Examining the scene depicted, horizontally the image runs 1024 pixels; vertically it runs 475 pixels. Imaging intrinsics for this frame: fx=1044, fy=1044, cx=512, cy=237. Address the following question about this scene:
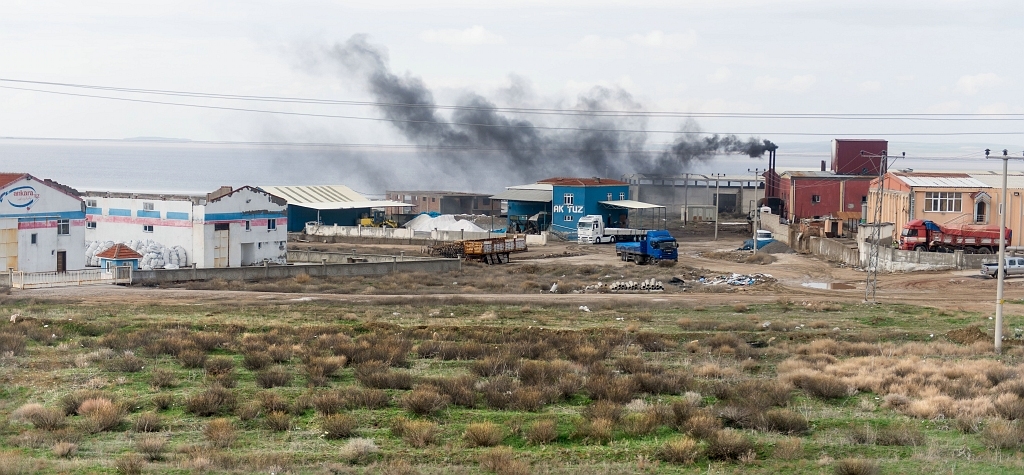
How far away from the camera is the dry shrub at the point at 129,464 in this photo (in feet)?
43.6

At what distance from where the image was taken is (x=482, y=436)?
15102 millimetres

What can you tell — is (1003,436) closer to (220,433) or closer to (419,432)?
(419,432)

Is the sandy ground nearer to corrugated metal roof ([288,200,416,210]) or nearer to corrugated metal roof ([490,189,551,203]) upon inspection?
corrugated metal roof ([490,189,551,203])

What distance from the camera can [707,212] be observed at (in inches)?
4080

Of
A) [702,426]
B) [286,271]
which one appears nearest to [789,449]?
[702,426]

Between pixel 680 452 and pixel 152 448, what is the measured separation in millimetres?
7218

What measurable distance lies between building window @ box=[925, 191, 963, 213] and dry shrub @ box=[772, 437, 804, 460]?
161 ft

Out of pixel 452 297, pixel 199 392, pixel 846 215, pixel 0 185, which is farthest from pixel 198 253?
pixel 846 215

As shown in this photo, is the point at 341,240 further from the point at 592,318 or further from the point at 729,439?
the point at 729,439

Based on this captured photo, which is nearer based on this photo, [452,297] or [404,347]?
[404,347]

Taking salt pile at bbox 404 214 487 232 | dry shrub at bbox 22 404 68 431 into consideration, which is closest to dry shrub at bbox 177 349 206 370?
dry shrub at bbox 22 404 68 431

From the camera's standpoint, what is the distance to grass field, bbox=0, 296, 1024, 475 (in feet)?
46.8

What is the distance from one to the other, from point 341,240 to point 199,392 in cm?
6471

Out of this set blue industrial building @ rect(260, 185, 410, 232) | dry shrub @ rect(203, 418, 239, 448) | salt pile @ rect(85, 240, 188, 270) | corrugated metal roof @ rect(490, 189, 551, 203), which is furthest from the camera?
corrugated metal roof @ rect(490, 189, 551, 203)
